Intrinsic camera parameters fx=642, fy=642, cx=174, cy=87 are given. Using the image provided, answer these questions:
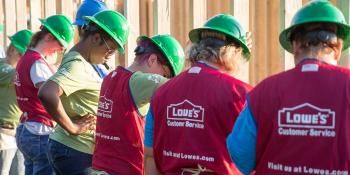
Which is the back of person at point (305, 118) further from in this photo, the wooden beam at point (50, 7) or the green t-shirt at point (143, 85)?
the wooden beam at point (50, 7)

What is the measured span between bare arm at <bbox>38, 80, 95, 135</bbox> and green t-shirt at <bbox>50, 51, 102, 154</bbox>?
1.6 inches

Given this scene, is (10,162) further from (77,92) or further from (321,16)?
(321,16)

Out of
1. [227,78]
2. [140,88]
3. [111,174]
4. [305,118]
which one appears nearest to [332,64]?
[305,118]

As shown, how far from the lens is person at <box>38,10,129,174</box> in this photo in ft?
12.3

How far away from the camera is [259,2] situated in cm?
542

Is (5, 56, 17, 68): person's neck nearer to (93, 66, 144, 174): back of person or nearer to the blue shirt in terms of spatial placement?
(93, 66, 144, 174): back of person

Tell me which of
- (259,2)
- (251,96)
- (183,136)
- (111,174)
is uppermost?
(259,2)

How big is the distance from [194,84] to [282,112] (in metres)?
0.53

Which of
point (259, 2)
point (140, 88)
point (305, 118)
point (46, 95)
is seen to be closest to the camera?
point (305, 118)

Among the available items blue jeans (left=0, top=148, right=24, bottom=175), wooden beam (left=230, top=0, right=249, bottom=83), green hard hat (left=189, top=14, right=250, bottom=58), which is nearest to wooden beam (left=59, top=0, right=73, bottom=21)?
blue jeans (left=0, top=148, right=24, bottom=175)

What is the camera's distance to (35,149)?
447 cm

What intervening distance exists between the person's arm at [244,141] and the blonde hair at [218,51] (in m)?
Result: 0.37

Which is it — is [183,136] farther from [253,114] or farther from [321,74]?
[321,74]

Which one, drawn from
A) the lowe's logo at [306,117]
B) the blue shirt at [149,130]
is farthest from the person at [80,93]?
the lowe's logo at [306,117]
